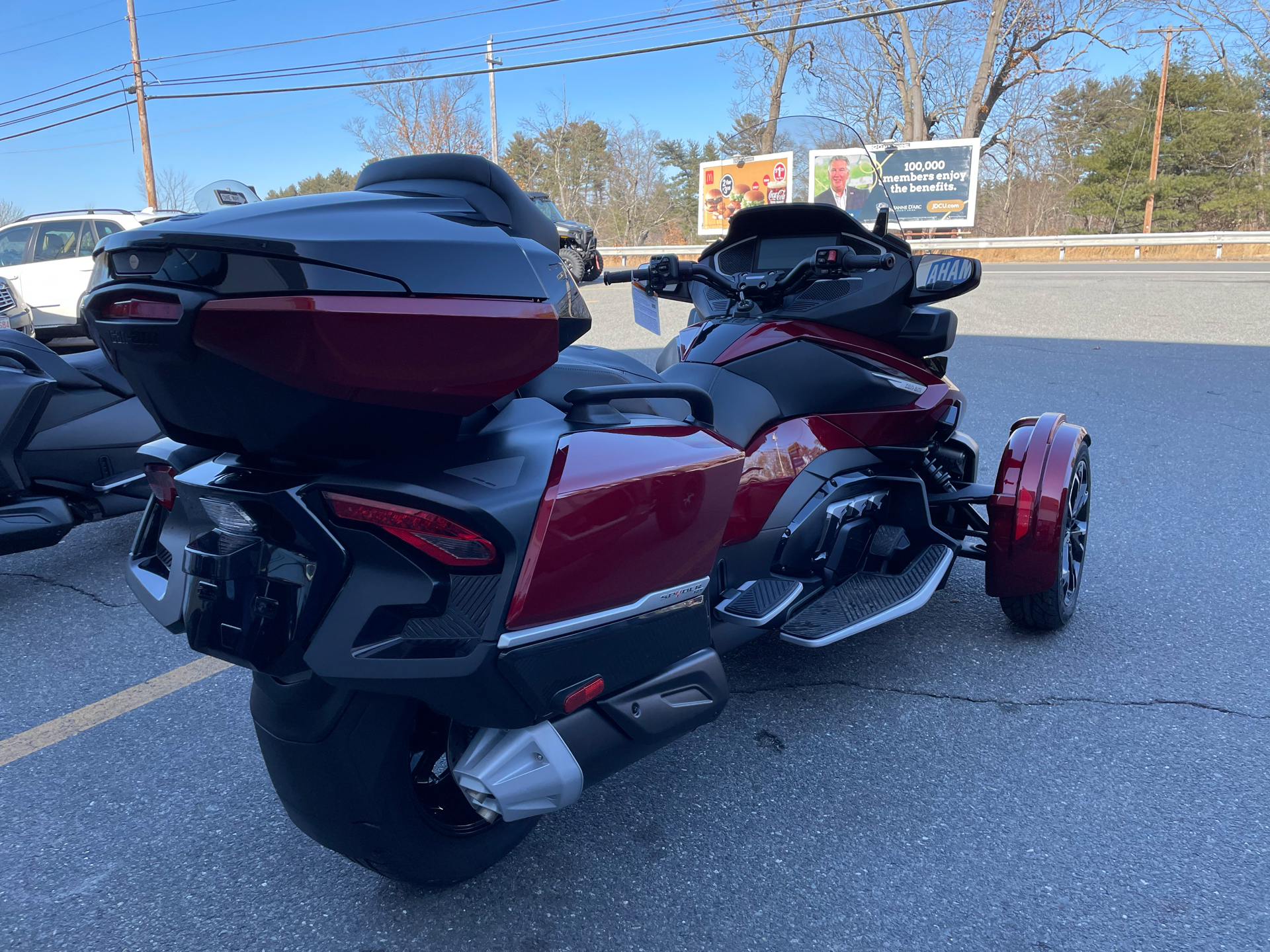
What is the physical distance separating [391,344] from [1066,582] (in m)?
2.70

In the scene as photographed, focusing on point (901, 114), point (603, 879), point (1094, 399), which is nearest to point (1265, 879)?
point (603, 879)

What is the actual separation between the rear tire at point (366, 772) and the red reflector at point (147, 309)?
66 cm

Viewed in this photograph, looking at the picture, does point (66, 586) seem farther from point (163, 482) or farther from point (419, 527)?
point (419, 527)

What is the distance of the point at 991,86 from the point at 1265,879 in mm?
36284

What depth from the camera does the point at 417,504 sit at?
1.41 meters

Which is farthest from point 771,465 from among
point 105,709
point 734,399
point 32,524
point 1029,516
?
point 32,524

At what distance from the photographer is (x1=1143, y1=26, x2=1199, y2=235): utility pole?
33125 mm

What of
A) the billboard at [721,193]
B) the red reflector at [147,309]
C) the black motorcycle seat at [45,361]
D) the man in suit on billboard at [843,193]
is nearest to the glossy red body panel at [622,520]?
the red reflector at [147,309]

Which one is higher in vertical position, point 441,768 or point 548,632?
point 548,632

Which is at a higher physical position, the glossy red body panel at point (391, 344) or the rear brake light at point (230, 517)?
the glossy red body panel at point (391, 344)

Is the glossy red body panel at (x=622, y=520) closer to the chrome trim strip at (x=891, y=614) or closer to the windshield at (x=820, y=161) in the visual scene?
the chrome trim strip at (x=891, y=614)

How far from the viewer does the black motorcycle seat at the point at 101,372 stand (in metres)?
4.02

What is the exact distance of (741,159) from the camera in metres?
4.41

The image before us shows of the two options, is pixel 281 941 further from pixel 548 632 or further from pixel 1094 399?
pixel 1094 399
